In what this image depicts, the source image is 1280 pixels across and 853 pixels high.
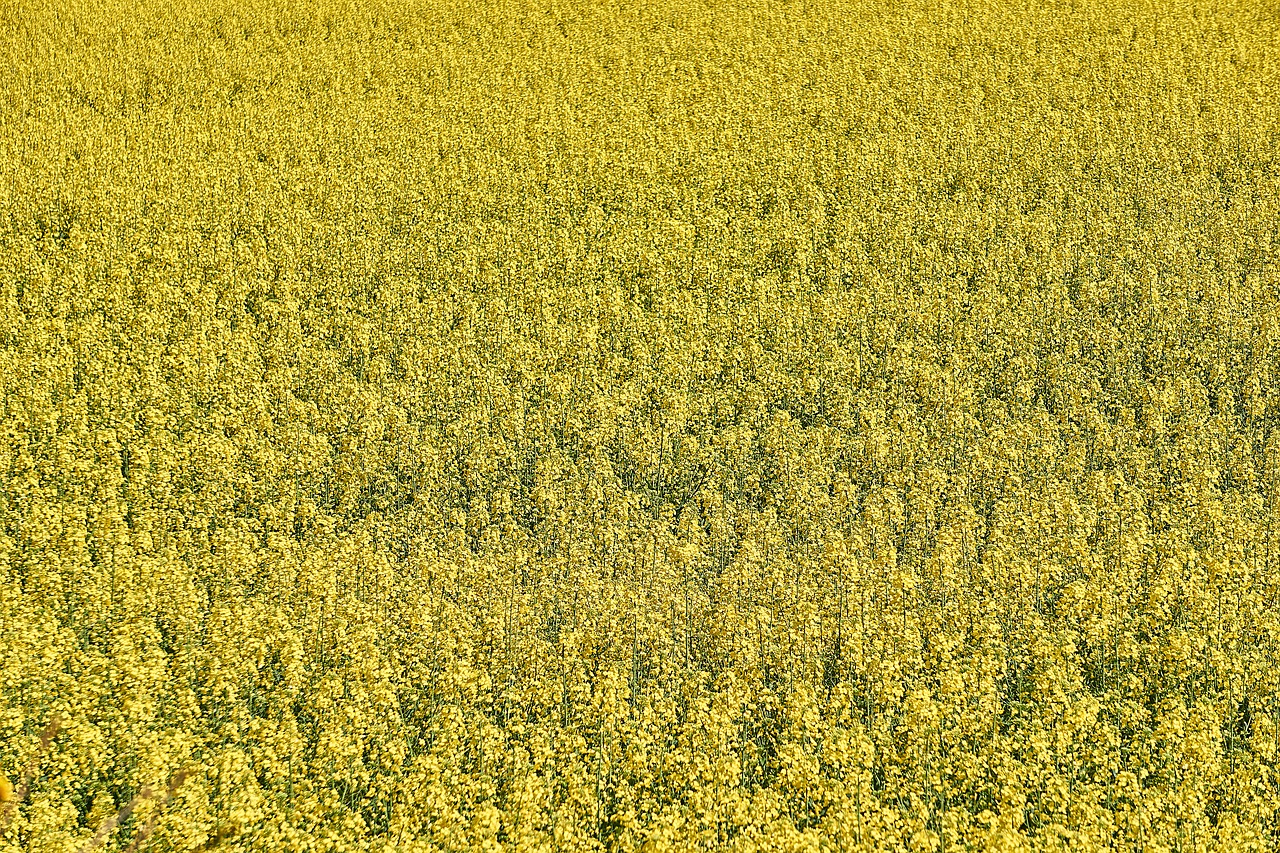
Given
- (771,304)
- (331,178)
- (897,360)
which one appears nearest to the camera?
(897,360)

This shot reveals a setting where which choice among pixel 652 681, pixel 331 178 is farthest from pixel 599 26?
pixel 652 681

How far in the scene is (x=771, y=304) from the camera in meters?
17.2

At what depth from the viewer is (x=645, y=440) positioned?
47.8ft

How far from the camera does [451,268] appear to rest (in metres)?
17.9

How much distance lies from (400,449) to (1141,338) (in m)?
12.1

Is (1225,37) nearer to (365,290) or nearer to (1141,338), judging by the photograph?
(1141,338)

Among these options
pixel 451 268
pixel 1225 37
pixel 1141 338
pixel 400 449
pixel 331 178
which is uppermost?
pixel 1225 37

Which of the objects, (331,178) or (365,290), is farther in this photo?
(331,178)

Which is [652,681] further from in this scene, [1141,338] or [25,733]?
[1141,338]

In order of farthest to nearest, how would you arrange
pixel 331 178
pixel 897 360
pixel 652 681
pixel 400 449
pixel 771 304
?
pixel 331 178 → pixel 771 304 → pixel 897 360 → pixel 400 449 → pixel 652 681

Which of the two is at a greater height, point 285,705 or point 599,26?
point 599,26

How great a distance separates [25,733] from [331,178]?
41.4 feet

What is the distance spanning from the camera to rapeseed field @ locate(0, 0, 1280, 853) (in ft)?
33.8

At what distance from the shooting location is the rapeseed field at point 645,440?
10305mm
